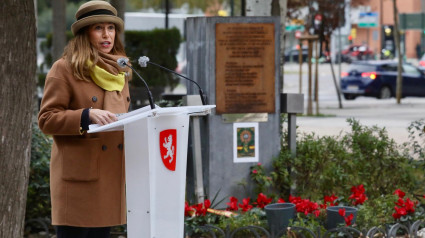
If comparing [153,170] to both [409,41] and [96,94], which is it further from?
[409,41]

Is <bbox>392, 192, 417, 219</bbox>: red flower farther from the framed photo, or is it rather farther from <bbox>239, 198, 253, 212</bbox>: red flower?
the framed photo

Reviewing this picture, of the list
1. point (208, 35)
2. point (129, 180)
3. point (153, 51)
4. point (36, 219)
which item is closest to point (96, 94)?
point (129, 180)

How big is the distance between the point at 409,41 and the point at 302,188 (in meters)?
66.8

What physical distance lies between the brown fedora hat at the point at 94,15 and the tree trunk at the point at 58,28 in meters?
14.7

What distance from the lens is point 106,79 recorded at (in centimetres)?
467

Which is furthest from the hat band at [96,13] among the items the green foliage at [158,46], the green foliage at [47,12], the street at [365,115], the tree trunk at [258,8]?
the green foliage at [47,12]

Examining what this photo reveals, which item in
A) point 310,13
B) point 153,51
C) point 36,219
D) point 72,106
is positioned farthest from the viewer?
point 310,13

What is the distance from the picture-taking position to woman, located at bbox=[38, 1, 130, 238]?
4.61 m

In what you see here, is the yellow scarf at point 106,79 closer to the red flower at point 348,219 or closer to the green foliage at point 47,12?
the red flower at point 348,219

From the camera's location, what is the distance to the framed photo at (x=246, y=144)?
8.02m

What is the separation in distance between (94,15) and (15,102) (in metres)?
0.75

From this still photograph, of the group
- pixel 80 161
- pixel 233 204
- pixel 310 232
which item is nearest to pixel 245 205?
pixel 233 204

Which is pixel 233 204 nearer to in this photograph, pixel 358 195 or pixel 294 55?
pixel 358 195

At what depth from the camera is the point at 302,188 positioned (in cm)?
802
